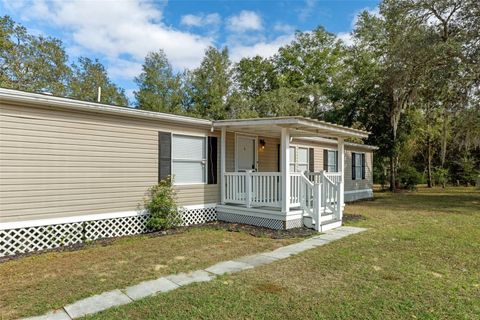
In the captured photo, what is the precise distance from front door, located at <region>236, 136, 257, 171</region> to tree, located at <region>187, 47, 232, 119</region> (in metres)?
15.8

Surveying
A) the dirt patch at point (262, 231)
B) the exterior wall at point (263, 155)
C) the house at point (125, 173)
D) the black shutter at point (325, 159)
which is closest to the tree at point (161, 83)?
the black shutter at point (325, 159)

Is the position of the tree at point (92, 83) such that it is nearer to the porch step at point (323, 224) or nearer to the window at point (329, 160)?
the window at point (329, 160)

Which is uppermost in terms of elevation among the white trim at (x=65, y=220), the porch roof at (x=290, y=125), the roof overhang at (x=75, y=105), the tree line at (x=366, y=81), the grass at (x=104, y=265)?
the tree line at (x=366, y=81)

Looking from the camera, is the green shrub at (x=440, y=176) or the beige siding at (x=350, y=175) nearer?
the beige siding at (x=350, y=175)

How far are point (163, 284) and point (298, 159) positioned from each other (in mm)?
8519

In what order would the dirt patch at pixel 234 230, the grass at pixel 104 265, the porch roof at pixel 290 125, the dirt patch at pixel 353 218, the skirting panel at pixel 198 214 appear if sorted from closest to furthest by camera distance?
1. the grass at pixel 104 265
2. the dirt patch at pixel 234 230
3. the porch roof at pixel 290 125
4. the skirting panel at pixel 198 214
5. the dirt patch at pixel 353 218

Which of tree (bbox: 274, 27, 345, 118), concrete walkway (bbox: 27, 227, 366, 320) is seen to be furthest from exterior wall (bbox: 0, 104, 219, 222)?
tree (bbox: 274, 27, 345, 118)

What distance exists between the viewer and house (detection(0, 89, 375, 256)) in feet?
18.2

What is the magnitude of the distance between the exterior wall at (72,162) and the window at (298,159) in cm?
503

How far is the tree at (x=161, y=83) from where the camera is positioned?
84.7 ft

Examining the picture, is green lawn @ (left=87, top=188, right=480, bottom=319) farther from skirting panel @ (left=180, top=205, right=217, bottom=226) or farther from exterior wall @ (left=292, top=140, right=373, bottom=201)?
exterior wall @ (left=292, top=140, right=373, bottom=201)

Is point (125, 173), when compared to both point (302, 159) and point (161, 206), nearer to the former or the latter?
point (161, 206)

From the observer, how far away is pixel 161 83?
2619cm

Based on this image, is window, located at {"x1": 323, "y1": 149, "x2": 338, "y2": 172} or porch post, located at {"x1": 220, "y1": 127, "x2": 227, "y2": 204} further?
window, located at {"x1": 323, "y1": 149, "x2": 338, "y2": 172}
